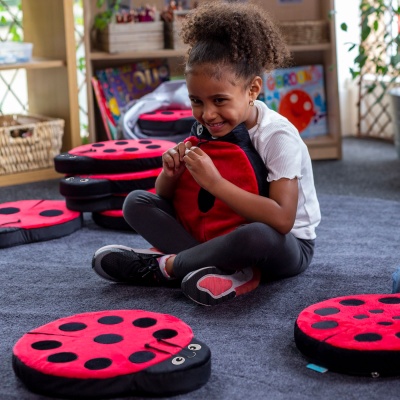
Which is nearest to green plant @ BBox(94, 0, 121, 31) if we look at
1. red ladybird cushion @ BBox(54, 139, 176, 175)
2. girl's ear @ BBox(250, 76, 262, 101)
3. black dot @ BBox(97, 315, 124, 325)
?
red ladybird cushion @ BBox(54, 139, 176, 175)

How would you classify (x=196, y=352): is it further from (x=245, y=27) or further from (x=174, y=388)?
(x=245, y=27)

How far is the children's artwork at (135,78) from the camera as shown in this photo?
268 cm

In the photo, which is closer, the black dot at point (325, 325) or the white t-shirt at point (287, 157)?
the black dot at point (325, 325)

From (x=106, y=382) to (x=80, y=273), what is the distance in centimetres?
61

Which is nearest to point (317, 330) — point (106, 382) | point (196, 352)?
point (196, 352)

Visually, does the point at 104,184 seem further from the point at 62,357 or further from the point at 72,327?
the point at 62,357

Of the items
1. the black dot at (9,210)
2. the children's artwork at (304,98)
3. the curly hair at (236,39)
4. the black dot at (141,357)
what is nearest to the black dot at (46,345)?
the black dot at (141,357)

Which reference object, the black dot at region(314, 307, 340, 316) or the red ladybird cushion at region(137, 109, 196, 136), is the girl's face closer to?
the black dot at region(314, 307, 340, 316)

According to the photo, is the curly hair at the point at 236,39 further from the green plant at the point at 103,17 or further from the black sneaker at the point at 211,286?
the green plant at the point at 103,17

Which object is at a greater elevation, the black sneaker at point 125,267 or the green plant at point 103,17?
the green plant at point 103,17

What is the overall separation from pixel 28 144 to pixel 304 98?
955 millimetres

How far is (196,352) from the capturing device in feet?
3.67

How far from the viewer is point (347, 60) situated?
124 inches

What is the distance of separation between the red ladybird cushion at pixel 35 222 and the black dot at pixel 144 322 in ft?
2.26
